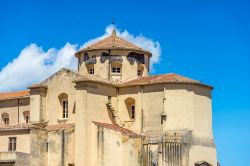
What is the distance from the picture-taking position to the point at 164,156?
55062 millimetres

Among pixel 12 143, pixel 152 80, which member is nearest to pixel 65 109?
pixel 12 143

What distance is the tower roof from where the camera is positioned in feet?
205

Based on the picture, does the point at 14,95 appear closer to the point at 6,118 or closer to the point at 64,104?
the point at 6,118

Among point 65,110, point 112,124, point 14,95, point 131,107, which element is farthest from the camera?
point 14,95

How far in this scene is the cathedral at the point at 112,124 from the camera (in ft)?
180

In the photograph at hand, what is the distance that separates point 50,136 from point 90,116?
377cm

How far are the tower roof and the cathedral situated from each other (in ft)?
1.71

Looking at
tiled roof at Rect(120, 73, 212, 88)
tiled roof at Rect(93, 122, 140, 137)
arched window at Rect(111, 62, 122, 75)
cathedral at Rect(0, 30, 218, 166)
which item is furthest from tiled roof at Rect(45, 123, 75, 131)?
arched window at Rect(111, 62, 122, 75)

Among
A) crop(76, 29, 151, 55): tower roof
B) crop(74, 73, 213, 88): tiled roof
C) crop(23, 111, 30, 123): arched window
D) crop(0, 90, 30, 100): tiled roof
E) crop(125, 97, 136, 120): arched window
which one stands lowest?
crop(23, 111, 30, 123): arched window

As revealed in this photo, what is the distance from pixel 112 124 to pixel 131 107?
99.5 inches

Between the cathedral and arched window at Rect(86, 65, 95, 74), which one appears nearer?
the cathedral

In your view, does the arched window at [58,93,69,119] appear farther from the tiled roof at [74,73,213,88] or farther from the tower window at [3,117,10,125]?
the tower window at [3,117,10,125]

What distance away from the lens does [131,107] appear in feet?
196

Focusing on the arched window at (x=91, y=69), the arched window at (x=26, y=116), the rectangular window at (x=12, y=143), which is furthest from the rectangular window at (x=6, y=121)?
the arched window at (x=91, y=69)
